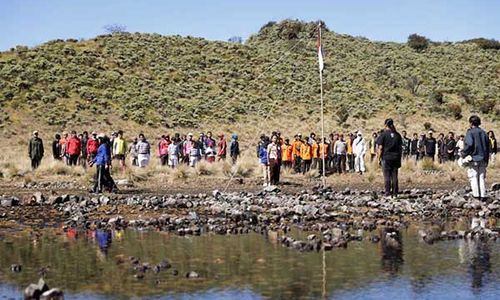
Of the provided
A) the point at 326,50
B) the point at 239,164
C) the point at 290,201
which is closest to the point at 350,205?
the point at 290,201

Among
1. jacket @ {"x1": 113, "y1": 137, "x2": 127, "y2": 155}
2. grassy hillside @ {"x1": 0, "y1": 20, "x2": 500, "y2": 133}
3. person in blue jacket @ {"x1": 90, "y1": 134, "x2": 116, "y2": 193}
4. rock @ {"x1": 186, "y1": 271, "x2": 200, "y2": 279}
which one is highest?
grassy hillside @ {"x1": 0, "y1": 20, "x2": 500, "y2": 133}

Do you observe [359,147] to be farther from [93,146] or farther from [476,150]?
[476,150]

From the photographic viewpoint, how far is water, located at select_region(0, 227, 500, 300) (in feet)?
29.8

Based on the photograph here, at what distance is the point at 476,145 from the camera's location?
1842 centimetres

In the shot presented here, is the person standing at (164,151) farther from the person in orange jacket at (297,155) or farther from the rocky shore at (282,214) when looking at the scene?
the rocky shore at (282,214)

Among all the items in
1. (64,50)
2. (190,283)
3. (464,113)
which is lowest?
(190,283)

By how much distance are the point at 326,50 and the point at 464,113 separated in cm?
1963

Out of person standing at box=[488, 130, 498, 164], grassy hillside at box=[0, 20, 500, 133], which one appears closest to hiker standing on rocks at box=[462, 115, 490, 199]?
person standing at box=[488, 130, 498, 164]

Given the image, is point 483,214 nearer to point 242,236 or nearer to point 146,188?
point 242,236

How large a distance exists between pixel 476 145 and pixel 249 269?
9664mm

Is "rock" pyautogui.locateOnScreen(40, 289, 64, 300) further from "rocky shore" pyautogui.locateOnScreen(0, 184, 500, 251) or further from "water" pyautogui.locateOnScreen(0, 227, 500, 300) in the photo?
"rocky shore" pyautogui.locateOnScreen(0, 184, 500, 251)

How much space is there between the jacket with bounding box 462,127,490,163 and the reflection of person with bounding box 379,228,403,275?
191 inches

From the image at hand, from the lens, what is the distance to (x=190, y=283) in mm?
9656

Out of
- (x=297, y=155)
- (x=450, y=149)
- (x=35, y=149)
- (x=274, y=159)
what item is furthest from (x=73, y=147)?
(x=450, y=149)
